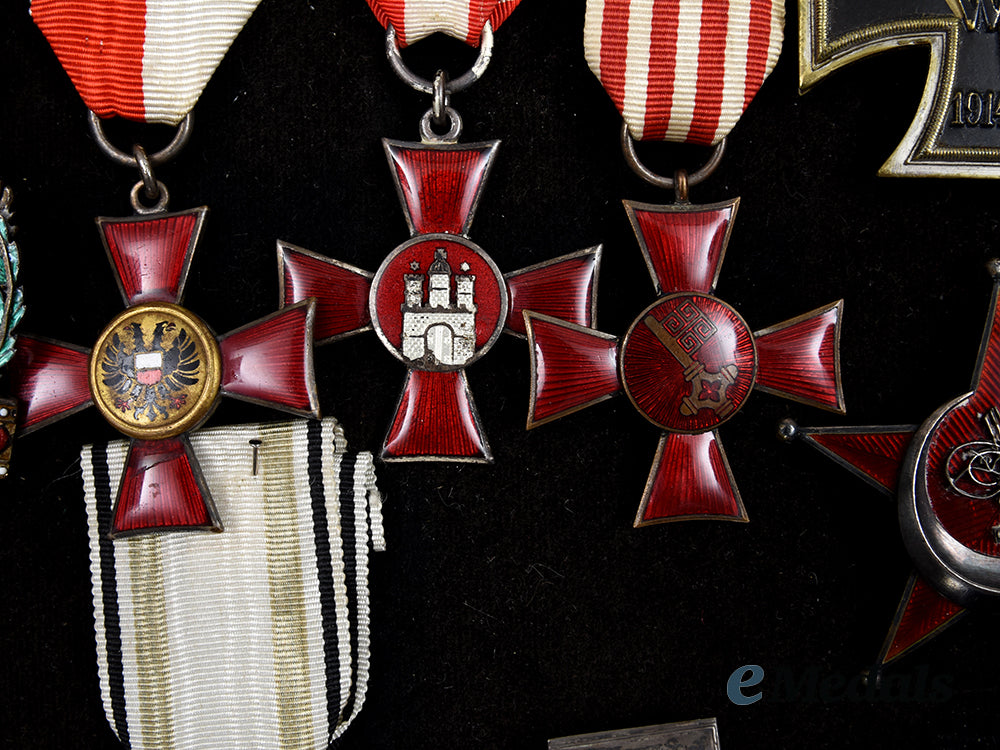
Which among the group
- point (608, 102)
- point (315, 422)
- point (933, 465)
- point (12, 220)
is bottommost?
point (933, 465)

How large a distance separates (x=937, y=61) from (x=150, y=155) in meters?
1.52

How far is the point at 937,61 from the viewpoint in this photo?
1463 millimetres

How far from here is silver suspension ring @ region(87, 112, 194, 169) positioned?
1436 mm

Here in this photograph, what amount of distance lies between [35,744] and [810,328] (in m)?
1.70

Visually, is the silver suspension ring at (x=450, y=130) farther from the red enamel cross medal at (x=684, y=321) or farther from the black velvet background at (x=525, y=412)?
the red enamel cross medal at (x=684, y=321)

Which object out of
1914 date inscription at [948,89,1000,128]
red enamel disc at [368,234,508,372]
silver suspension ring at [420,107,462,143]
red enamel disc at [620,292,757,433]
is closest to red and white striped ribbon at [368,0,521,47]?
silver suspension ring at [420,107,462,143]

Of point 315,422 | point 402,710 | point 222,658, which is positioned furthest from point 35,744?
point 315,422

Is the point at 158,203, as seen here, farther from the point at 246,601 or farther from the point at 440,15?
the point at 246,601

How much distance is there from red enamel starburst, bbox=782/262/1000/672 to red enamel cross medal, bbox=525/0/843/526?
116mm

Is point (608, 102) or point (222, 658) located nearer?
point (222, 658)

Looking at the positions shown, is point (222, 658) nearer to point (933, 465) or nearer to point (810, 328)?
point (810, 328)

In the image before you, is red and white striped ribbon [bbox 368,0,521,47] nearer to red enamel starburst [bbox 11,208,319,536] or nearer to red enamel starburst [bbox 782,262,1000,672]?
red enamel starburst [bbox 11,208,319,536]

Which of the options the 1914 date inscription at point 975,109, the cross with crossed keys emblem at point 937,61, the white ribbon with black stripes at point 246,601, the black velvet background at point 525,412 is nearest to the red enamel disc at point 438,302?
the black velvet background at point 525,412

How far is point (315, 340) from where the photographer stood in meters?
1.41
